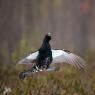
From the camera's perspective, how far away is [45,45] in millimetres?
8336

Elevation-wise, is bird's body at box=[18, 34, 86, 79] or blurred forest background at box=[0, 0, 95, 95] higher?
bird's body at box=[18, 34, 86, 79]

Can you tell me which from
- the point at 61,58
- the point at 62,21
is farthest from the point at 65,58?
the point at 62,21

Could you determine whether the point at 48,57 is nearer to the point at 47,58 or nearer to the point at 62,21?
the point at 47,58

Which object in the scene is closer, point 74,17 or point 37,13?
point 37,13

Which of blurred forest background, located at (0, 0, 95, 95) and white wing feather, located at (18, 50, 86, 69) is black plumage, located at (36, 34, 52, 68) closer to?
white wing feather, located at (18, 50, 86, 69)

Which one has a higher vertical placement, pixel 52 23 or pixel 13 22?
pixel 13 22

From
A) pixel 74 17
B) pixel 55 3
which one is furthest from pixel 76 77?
pixel 55 3

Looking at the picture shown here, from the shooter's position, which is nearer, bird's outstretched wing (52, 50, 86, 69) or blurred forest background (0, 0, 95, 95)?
bird's outstretched wing (52, 50, 86, 69)

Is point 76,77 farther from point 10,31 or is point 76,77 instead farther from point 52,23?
point 52,23

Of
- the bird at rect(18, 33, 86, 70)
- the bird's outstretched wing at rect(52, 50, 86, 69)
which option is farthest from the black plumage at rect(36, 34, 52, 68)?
the bird's outstretched wing at rect(52, 50, 86, 69)

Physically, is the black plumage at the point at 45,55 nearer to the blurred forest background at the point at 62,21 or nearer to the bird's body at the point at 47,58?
the bird's body at the point at 47,58

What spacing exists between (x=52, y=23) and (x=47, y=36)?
78.5 feet

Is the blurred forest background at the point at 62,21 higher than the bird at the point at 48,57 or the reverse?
the reverse

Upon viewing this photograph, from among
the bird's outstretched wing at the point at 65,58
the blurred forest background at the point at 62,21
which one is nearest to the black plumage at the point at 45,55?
the bird's outstretched wing at the point at 65,58
